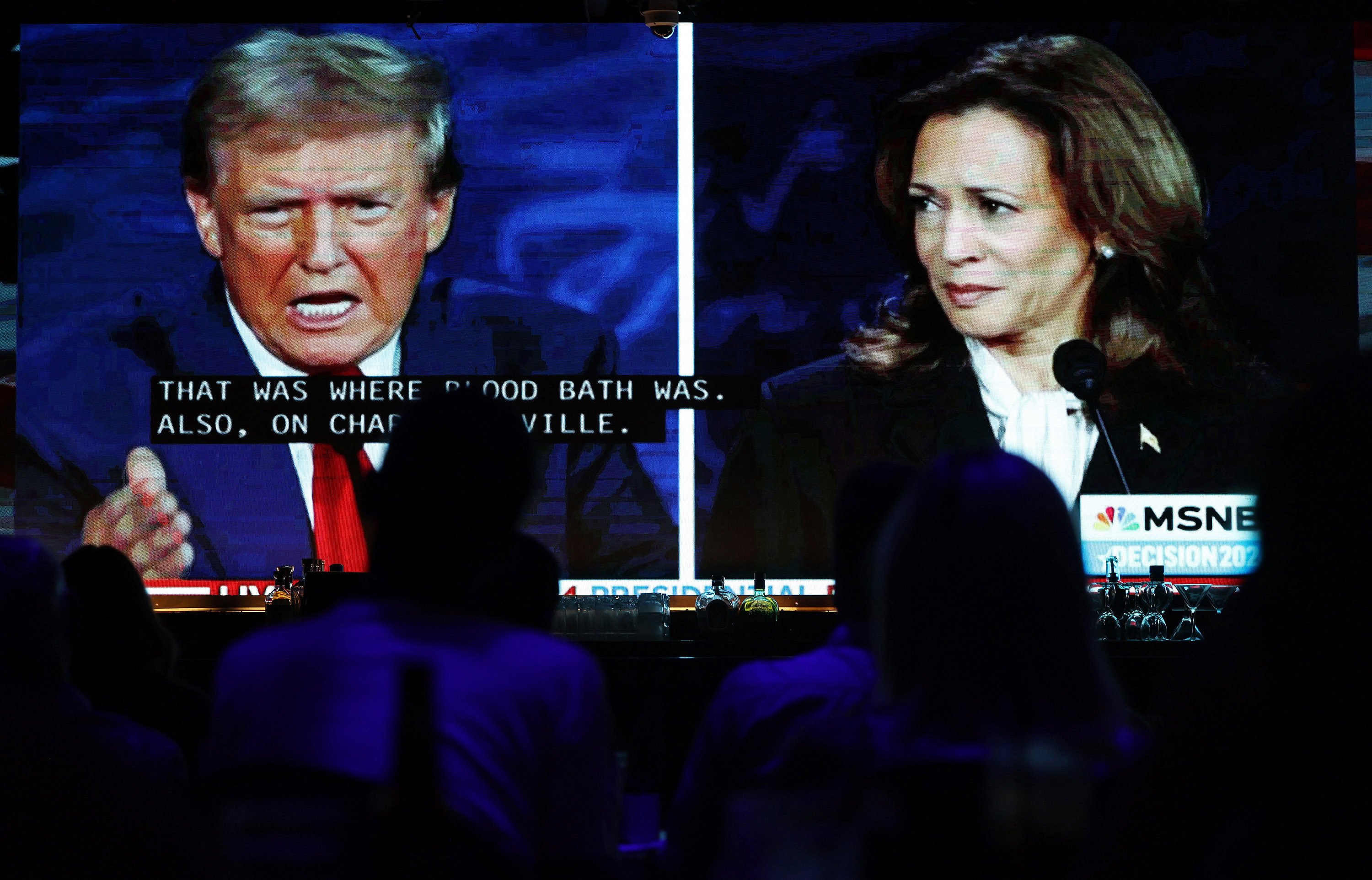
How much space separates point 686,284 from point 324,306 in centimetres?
117

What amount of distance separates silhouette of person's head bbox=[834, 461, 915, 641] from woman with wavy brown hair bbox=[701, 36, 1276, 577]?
2.59 m

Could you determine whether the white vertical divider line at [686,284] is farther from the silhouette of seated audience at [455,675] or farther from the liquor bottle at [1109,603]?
the silhouette of seated audience at [455,675]

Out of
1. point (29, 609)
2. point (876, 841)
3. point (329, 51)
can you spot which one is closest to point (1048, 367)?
point (329, 51)

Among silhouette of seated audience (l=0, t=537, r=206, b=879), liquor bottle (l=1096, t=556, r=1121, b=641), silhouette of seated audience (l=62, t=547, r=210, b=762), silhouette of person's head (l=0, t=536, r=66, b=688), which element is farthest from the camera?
liquor bottle (l=1096, t=556, r=1121, b=641)

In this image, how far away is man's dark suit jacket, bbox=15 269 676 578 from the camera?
13.6ft

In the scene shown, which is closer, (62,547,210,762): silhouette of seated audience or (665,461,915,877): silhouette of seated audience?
(665,461,915,877): silhouette of seated audience

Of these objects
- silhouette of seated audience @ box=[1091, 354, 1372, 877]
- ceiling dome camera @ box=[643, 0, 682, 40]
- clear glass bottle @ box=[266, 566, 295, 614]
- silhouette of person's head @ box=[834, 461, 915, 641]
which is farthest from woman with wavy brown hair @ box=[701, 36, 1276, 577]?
silhouette of seated audience @ box=[1091, 354, 1372, 877]

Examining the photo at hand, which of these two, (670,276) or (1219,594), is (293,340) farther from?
(1219,594)

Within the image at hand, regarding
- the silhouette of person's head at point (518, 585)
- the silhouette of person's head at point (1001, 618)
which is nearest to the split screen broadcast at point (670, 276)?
the silhouette of person's head at point (518, 585)

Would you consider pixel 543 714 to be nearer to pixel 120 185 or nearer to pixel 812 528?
pixel 812 528

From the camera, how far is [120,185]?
13.6 ft

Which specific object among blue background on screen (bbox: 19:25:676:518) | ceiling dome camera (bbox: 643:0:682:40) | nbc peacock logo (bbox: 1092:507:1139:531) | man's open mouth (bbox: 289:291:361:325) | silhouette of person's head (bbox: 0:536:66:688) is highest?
ceiling dome camera (bbox: 643:0:682:40)
